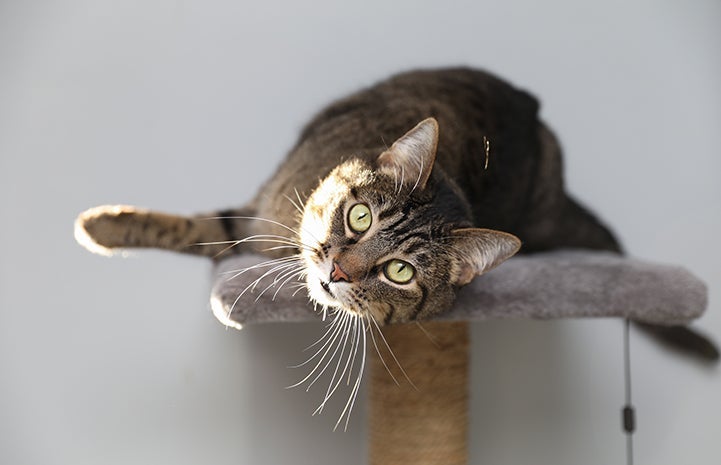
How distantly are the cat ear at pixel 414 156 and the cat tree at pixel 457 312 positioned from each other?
25 cm

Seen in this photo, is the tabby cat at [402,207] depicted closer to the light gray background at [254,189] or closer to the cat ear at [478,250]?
the cat ear at [478,250]

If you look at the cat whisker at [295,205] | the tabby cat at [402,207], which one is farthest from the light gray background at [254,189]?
the cat whisker at [295,205]

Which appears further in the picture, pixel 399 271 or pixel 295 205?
pixel 295 205

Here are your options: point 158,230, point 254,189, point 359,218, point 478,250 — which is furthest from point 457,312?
point 254,189

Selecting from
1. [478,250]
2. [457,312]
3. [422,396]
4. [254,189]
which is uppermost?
[254,189]

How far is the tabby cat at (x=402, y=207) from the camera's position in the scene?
1157 millimetres

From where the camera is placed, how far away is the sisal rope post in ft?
4.87

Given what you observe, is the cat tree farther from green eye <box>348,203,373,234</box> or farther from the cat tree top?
green eye <box>348,203,373,234</box>

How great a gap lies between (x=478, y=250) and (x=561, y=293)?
240mm

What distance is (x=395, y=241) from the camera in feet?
3.80

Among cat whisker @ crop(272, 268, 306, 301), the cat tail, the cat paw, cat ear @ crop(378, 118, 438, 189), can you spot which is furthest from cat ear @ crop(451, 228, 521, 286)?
the cat paw

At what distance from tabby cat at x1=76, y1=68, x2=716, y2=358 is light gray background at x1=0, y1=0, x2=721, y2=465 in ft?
0.91

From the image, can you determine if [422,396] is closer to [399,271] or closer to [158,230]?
[399,271]

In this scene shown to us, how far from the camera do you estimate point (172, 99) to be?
186cm
